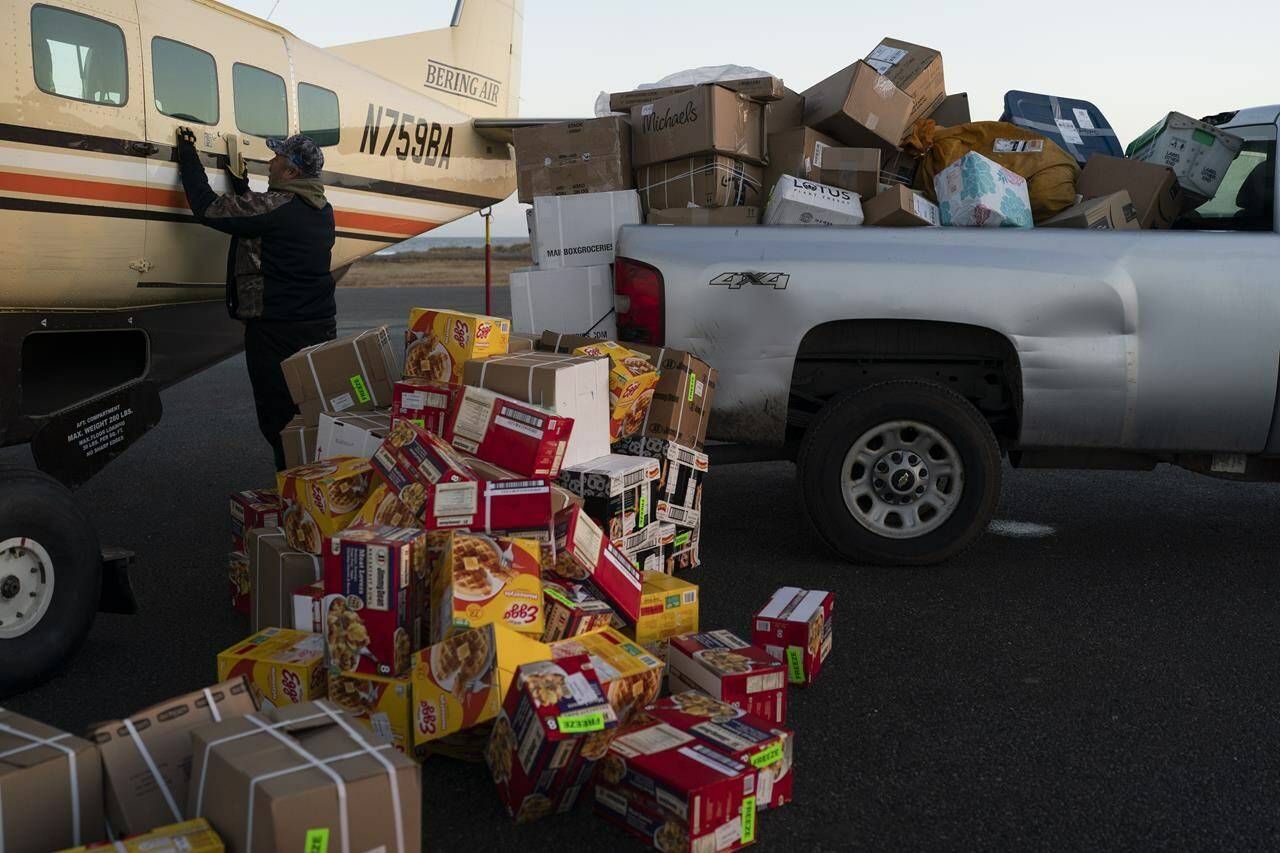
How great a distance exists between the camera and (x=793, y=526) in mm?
5949

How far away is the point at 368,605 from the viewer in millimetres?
3217

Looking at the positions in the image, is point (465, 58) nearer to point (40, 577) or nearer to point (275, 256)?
point (275, 256)

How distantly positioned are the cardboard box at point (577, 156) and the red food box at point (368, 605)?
2933 mm

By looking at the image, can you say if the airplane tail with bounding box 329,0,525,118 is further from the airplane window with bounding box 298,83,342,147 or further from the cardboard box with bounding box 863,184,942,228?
the cardboard box with bounding box 863,184,942,228

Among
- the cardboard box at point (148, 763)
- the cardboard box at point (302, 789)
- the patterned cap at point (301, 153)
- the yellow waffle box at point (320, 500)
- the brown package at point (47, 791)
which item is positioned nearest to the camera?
the cardboard box at point (302, 789)

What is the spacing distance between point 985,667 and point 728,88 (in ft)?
10.7

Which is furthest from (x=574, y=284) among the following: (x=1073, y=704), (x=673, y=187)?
(x=1073, y=704)

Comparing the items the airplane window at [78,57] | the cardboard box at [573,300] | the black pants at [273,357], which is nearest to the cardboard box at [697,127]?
the cardboard box at [573,300]

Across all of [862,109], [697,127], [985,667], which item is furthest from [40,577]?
[862,109]

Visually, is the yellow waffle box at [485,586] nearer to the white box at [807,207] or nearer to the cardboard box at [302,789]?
the cardboard box at [302,789]

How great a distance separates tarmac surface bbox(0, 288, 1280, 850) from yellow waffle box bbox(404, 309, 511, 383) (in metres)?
1.33

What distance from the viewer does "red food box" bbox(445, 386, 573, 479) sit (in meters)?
4.16

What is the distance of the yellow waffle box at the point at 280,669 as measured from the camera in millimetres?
3338

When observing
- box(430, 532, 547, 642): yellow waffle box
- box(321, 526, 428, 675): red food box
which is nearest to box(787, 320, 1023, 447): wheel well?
box(430, 532, 547, 642): yellow waffle box
